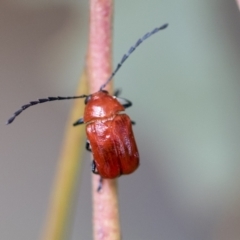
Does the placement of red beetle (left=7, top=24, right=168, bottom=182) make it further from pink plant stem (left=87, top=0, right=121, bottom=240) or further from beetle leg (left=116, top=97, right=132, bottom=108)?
pink plant stem (left=87, top=0, right=121, bottom=240)

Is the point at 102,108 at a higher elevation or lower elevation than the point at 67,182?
higher

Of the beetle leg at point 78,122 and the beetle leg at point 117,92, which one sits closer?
the beetle leg at point 78,122

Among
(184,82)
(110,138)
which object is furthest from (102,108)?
(184,82)

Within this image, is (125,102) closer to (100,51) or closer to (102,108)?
(102,108)

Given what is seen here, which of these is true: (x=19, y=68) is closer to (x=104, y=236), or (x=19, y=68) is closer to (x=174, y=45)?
(x=174, y=45)

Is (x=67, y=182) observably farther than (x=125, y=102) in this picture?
No

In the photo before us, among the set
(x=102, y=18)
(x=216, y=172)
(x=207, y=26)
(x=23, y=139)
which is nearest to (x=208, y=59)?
(x=207, y=26)

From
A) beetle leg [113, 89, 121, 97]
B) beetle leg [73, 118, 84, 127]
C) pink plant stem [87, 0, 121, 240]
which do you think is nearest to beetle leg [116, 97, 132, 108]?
beetle leg [113, 89, 121, 97]

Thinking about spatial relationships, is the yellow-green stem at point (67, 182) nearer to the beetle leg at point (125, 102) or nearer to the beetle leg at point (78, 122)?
the beetle leg at point (78, 122)

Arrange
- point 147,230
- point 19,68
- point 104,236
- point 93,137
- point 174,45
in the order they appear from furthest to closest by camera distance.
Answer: point 19,68 → point 147,230 → point 174,45 → point 93,137 → point 104,236

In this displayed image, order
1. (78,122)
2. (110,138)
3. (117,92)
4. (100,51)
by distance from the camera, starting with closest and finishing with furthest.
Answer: (100,51) < (78,122) < (110,138) < (117,92)

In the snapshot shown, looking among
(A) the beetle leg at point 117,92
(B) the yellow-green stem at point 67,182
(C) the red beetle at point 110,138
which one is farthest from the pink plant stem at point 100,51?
(A) the beetle leg at point 117,92
